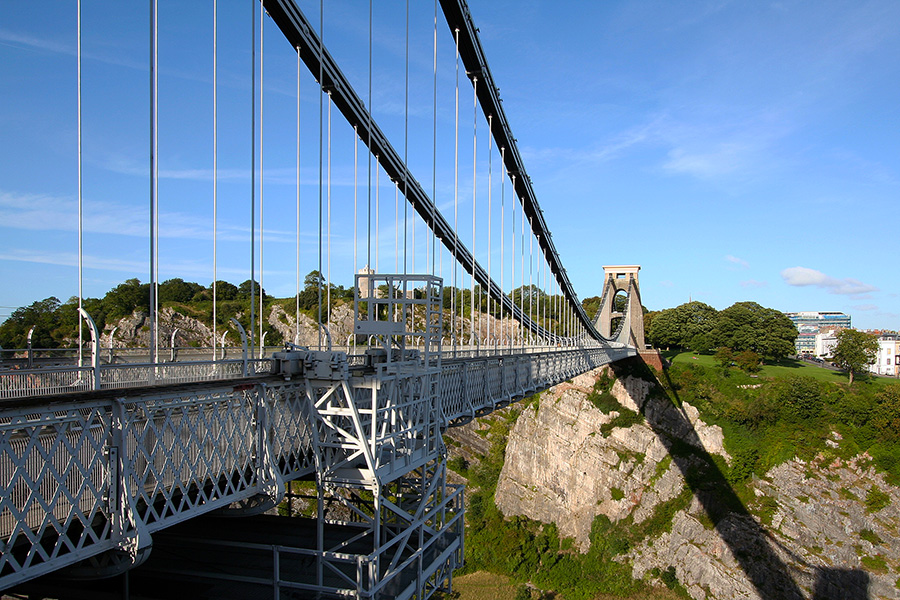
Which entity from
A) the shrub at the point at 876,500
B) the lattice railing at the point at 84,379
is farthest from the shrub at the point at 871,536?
the lattice railing at the point at 84,379

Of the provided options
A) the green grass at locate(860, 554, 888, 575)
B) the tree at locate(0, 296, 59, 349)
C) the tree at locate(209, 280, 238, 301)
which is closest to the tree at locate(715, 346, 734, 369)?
the green grass at locate(860, 554, 888, 575)

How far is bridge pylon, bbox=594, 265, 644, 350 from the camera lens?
190 ft

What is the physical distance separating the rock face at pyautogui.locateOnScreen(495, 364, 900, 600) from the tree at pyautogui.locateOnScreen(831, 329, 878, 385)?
1360 cm

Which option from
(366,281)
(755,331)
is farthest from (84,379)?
(755,331)

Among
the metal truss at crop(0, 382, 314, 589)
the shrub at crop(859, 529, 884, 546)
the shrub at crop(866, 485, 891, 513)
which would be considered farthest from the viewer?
the shrub at crop(866, 485, 891, 513)

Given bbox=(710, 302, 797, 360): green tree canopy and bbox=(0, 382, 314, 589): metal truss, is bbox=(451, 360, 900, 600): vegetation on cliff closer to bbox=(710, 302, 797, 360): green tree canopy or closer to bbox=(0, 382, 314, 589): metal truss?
bbox=(710, 302, 797, 360): green tree canopy

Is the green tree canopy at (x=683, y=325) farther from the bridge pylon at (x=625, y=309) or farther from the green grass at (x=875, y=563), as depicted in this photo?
the green grass at (x=875, y=563)

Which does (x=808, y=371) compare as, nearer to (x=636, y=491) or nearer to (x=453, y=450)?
(x=636, y=491)

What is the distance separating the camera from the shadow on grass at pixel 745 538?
30281mm

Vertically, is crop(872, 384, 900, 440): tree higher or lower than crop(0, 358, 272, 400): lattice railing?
lower

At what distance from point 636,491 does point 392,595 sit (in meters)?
33.2

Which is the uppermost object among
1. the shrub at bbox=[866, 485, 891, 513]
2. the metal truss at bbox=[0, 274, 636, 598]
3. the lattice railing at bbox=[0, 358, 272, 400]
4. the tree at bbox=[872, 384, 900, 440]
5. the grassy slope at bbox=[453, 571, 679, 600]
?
the lattice railing at bbox=[0, 358, 272, 400]

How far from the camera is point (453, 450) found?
1841 inches

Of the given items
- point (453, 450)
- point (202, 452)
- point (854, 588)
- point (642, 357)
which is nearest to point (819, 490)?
point (854, 588)
